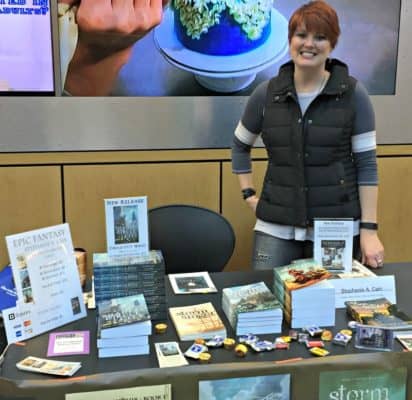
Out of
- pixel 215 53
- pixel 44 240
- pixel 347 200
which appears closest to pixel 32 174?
pixel 215 53

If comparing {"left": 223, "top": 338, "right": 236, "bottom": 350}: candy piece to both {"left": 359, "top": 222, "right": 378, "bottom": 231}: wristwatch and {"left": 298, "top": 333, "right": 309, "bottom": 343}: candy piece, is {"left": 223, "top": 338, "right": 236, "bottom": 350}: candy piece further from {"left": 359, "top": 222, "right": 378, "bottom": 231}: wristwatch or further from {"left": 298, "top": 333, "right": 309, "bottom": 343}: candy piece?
{"left": 359, "top": 222, "right": 378, "bottom": 231}: wristwatch

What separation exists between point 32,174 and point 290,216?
5.18 feet

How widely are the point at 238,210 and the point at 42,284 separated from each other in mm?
1810

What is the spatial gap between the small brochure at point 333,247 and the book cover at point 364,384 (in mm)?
457

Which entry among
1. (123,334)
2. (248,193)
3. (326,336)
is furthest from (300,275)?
(248,193)

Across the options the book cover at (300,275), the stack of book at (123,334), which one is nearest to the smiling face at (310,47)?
the book cover at (300,275)

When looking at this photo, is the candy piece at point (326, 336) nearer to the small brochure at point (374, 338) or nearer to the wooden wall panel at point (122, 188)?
the small brochure at point (374, 338)

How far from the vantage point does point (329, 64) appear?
6.16 ft

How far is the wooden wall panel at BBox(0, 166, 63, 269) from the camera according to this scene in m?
2.82

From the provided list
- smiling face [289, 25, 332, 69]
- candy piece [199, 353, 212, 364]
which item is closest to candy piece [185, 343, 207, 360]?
candy piece [199, 353, 212, 364]

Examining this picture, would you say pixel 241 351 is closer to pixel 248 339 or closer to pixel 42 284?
pixel 248 339

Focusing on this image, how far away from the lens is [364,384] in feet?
4.01

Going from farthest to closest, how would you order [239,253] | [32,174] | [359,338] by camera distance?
1. [239,253]
2. [32,174]
3. [359,338]

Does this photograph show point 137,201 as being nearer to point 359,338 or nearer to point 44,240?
point 44,240
